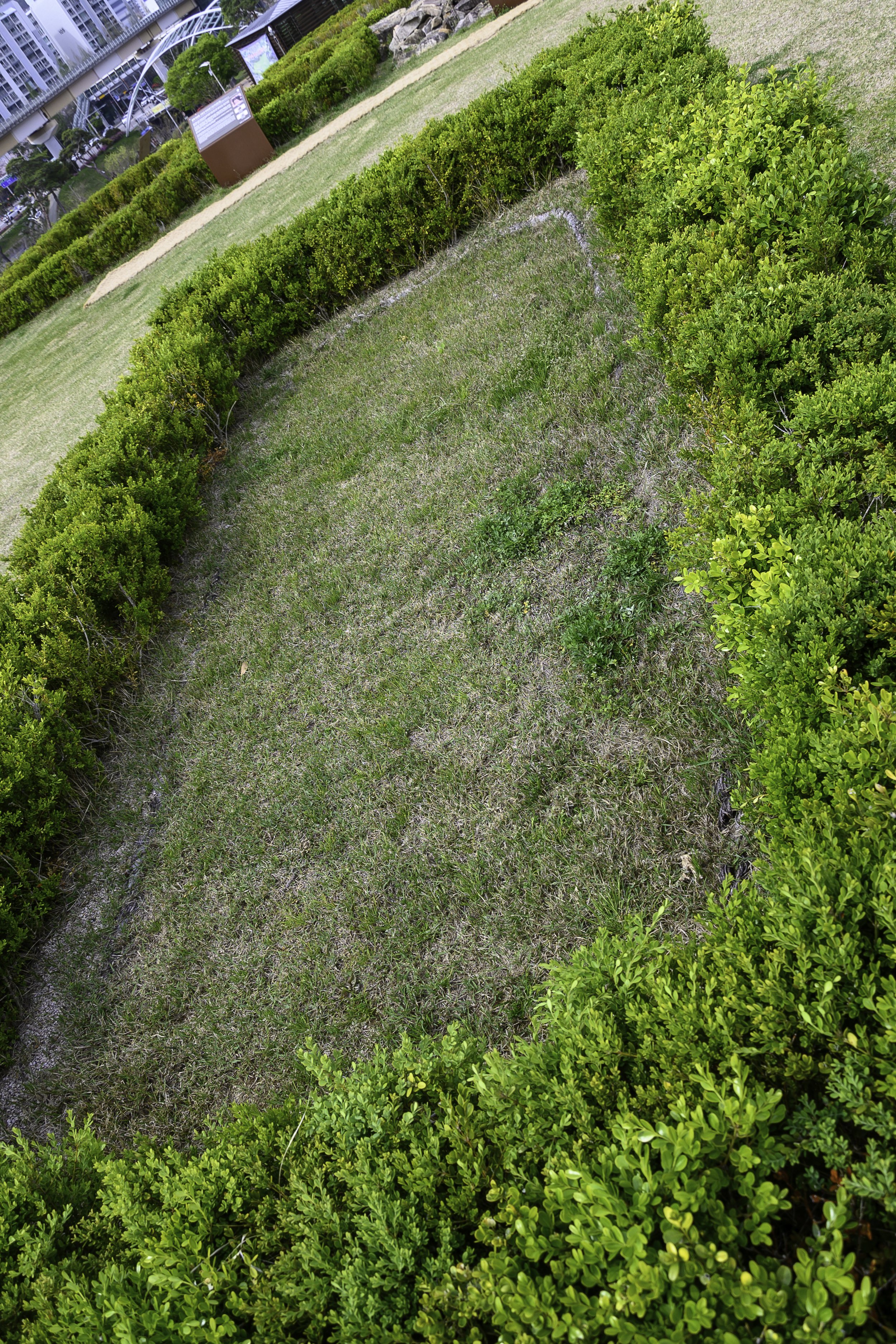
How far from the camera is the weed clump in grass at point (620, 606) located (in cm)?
401

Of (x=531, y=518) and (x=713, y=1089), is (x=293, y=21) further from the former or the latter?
(x=713, y=1089)

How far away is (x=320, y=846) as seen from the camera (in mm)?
4059

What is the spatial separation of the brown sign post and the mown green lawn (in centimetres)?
1536

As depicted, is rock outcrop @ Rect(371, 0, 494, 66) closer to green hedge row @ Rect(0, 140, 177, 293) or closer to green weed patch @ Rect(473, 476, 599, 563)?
green hedge row @ Rect(0, 140, 177, 293)

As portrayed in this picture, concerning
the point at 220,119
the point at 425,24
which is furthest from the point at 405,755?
the point at 220,119

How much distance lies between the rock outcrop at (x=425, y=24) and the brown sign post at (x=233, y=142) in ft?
12.2

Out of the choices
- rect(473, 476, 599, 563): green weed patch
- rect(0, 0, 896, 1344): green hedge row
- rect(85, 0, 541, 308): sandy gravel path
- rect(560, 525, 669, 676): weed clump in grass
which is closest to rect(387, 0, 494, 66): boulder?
rect(85, 0, 541, 308): sandy gravel path

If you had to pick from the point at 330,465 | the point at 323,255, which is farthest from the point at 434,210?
the point at 330,465

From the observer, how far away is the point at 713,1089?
1541 millimetres

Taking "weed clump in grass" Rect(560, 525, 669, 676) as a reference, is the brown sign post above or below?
above

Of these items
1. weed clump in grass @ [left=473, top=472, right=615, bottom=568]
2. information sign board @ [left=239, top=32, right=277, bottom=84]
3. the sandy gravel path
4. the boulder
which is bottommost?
weed clump in grass @ [left=473, top=472, right=615, bottom=568]

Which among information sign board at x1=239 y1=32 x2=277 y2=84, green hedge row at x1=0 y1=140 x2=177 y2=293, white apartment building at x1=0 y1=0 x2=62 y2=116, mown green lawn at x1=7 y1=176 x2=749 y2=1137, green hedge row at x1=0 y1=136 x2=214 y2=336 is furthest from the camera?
white apartment building at x1=0 y1=0 x2=62 y2=116

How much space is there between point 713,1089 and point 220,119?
2310cm

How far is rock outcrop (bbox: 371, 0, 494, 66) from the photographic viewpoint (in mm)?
16672
